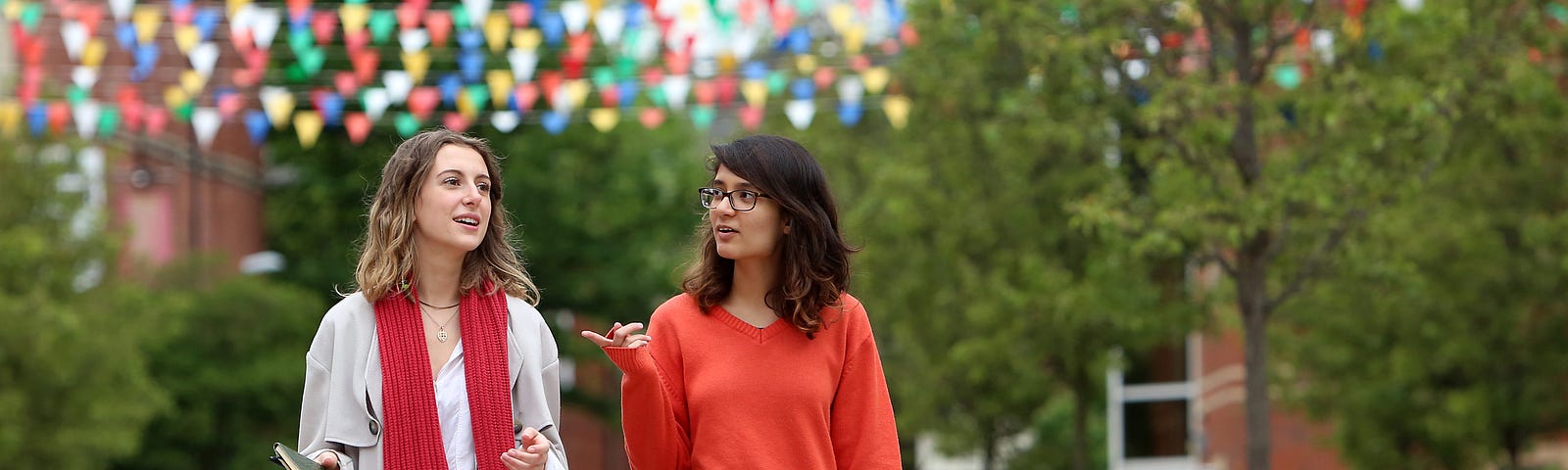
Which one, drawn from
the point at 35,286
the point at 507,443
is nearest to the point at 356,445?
the point at 507,443

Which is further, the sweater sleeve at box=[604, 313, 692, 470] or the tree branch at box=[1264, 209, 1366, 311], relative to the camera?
the tree branch at box=[1264, 209, 1366, 311]

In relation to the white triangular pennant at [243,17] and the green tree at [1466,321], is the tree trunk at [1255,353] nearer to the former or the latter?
the green tree at [1466,321]

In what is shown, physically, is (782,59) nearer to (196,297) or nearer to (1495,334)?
(196,297)

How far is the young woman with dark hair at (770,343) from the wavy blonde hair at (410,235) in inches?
16.8

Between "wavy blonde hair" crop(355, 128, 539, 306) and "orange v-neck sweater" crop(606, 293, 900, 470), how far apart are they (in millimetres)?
420

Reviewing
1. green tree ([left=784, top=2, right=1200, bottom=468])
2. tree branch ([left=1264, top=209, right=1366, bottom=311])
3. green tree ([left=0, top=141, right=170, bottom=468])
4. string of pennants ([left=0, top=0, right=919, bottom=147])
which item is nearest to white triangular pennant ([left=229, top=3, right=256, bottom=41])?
string of pennants ([left=0, top=0, right=919, bottom=147])

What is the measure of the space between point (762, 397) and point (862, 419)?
0.28 metres

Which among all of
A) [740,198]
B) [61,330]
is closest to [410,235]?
[740,198]

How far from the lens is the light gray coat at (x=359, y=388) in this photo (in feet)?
15.8

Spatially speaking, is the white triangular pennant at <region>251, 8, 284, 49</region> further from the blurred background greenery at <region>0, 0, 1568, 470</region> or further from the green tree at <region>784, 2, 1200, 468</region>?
the green tree at <region>784, 2, 1200, 468</region>

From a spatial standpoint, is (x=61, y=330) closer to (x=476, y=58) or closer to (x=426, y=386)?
(x=476, y=58)

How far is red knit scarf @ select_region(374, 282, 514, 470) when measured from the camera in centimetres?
477

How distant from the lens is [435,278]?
5.03m

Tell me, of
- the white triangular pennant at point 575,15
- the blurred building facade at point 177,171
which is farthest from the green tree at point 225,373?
the white triangular pennant at point 575,15
